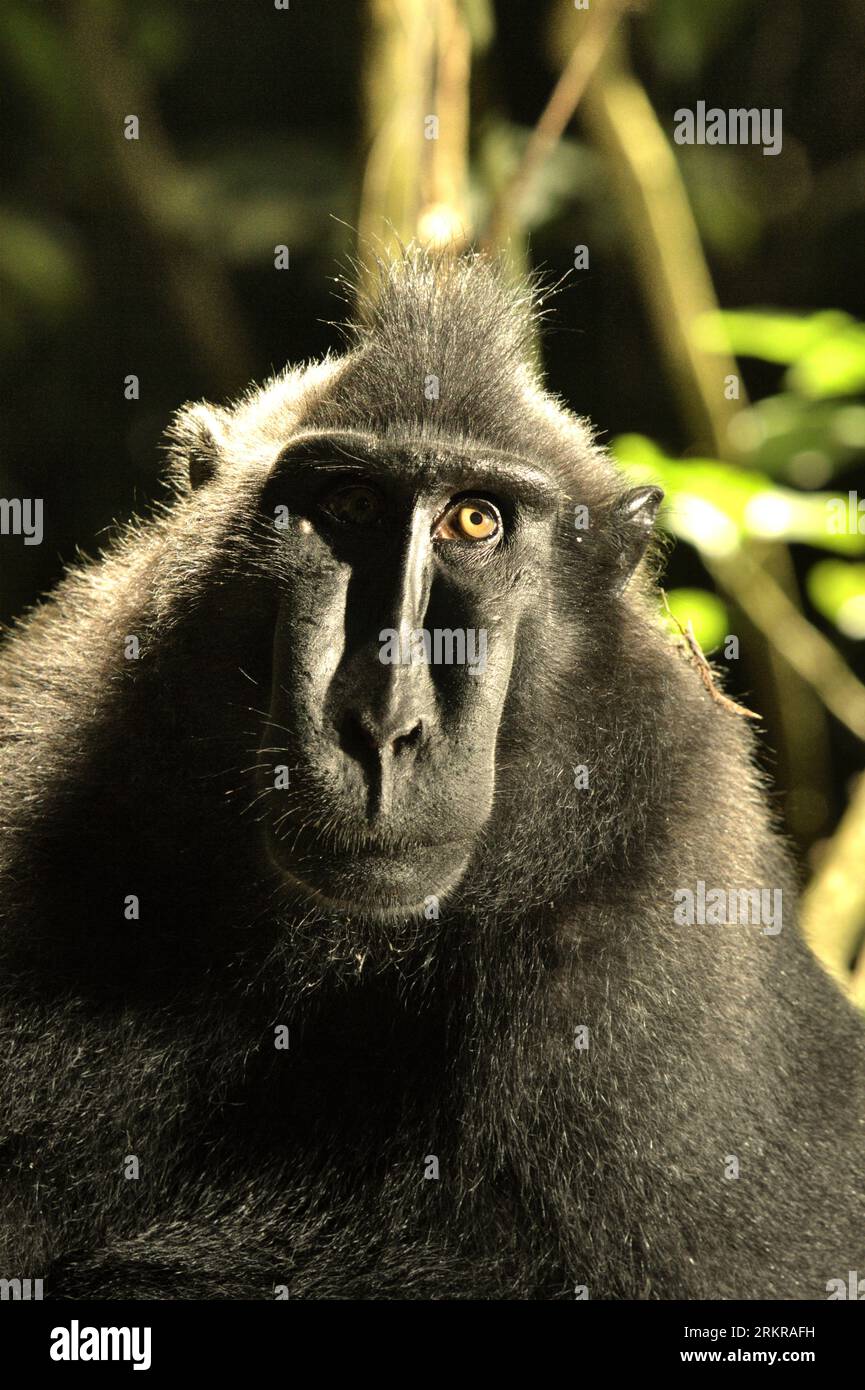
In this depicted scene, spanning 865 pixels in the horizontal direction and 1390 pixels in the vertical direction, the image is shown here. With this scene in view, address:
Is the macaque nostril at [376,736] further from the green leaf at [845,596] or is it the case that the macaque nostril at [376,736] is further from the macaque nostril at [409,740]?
the green leaf at [845,596]

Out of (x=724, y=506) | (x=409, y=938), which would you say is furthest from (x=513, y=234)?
(x=409, y=938)

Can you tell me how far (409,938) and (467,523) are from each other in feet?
3.65

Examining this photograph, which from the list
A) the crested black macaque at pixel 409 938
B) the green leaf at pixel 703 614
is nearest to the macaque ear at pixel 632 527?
the crested black macaque at pixel 409 938

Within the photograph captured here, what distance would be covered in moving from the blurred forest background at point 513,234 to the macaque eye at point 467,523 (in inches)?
143

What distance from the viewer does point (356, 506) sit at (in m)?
3.87

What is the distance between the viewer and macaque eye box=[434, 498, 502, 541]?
388 centimetres

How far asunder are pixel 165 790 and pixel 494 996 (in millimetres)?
1054

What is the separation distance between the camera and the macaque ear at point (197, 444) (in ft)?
15.1

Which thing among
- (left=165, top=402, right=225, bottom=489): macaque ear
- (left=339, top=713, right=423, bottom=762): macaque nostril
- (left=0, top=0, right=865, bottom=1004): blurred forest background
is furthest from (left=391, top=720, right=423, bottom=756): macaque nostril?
(left=0, top=0, right=865, bottom=1004): blurred forest background

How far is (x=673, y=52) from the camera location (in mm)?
9203

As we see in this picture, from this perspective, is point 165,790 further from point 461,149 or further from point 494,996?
point 461,149

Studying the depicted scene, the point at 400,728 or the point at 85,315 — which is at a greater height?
the point at 85,315

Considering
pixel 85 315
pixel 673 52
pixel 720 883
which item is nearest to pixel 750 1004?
pixel 720 883

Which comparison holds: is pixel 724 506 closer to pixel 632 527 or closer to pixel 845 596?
pixel 845 596
